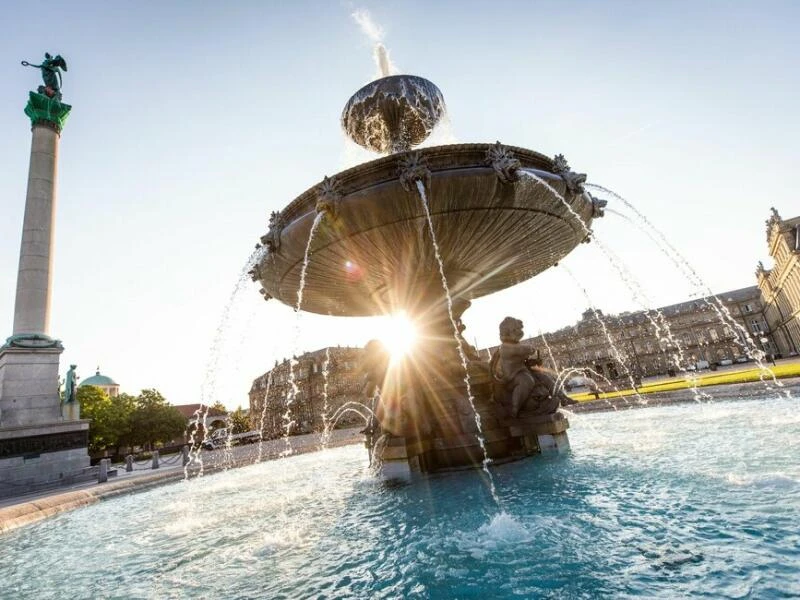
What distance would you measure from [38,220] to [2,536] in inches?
646

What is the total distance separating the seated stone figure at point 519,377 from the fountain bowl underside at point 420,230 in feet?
4.68

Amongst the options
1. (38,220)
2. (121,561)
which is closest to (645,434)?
(121,561)

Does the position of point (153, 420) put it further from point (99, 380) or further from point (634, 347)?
point (634, 347)

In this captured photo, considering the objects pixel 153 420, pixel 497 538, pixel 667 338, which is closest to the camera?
pixel 497 538

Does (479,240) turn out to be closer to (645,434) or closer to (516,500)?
(516,500)

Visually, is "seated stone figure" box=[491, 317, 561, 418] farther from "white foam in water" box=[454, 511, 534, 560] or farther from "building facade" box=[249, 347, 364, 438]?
"building facade" box=[249, 347, 364, 438]

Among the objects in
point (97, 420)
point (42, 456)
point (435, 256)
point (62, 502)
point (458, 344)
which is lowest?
point (62, 502)

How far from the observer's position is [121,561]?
3.84 meters

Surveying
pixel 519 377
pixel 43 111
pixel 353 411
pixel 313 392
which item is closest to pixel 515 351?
pixel 519 377

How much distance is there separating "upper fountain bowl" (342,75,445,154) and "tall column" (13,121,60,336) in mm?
15987

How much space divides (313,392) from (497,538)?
236ft

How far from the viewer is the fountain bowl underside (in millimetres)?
5312

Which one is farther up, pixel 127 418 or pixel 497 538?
pixel 127 418

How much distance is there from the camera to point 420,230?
578cm
